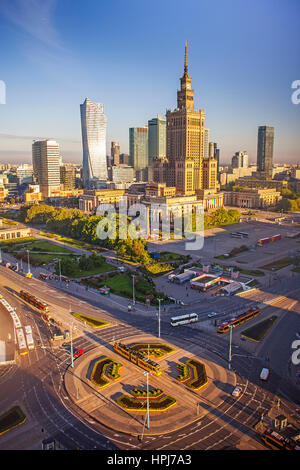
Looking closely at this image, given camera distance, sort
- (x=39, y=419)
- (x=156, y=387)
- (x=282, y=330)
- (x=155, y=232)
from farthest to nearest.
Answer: (x=155, y=232) → (x=282, y=330) → (x=156, y=387) → (x=39, y=419)

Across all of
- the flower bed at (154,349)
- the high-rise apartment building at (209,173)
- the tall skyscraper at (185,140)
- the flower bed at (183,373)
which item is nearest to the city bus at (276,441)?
the flower bed at (183,373)

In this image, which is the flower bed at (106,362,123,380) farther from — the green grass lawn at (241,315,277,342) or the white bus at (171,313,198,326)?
the green grass lawn at (241,315,277,342)

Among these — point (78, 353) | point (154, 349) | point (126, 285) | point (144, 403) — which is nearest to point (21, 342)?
point (78, 353)

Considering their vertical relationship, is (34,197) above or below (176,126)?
below

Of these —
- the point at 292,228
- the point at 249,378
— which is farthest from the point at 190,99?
the point at 249,378

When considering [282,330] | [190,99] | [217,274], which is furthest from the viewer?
[190,99]

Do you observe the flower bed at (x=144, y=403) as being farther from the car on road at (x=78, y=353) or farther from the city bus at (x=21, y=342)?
the city bus at (x=21, y=342)

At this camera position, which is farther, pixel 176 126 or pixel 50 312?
pixel 176 126

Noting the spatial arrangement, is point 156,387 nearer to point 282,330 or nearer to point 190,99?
point 282,330

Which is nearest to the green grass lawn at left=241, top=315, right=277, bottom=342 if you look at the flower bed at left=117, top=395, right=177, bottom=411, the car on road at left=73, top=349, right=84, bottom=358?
the flower bed at left=117, top=395, right=177, bottom=411
